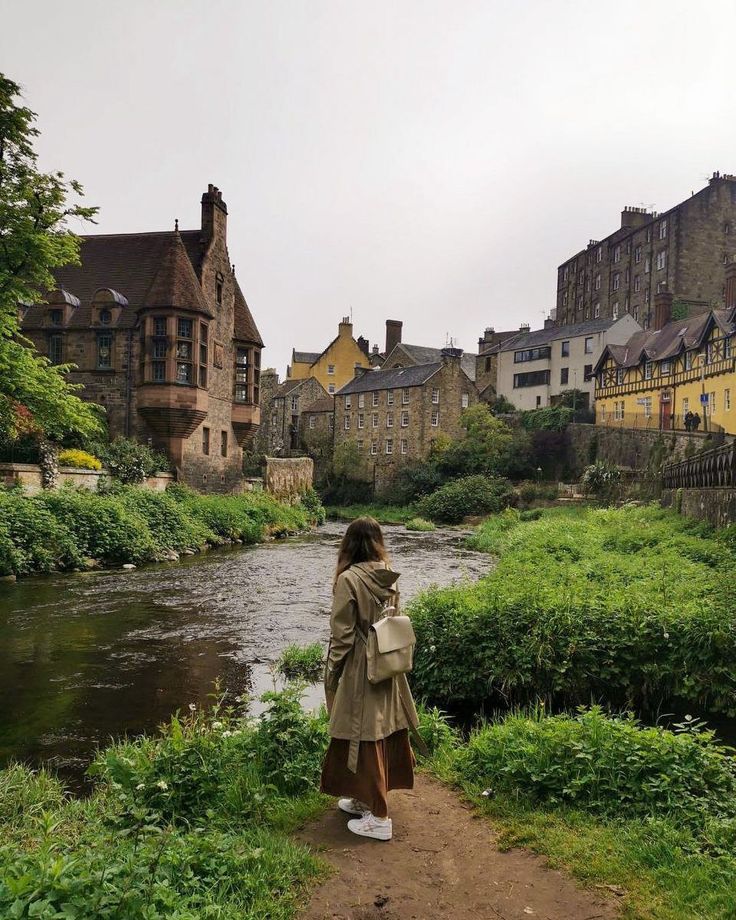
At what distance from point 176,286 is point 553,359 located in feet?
128

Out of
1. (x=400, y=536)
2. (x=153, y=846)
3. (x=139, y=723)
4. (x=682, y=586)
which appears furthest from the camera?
(x=400, y=536)

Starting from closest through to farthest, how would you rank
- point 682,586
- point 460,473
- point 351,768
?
1. point 351,768
2. point 682,586
3. point 460,473

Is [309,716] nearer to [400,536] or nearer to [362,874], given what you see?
[362,874]

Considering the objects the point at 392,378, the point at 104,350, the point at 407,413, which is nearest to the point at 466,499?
the point at 407,413

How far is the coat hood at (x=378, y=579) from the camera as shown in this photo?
489 cm

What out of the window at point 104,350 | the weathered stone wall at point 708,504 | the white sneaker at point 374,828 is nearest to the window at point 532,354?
the weathered stone wall at point 708,504

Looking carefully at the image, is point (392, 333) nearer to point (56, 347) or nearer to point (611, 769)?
point (56, 347)

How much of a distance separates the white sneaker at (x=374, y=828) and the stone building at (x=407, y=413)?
5172cm

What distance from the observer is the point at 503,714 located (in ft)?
25.6

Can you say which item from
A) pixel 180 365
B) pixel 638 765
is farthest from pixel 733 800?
pixel 180 365

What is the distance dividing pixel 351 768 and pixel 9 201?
17.2 metres

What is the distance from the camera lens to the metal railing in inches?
685

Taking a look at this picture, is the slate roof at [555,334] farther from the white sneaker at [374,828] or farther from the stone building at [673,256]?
the white sneaker at [374,828]

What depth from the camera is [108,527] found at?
65.8 feet
